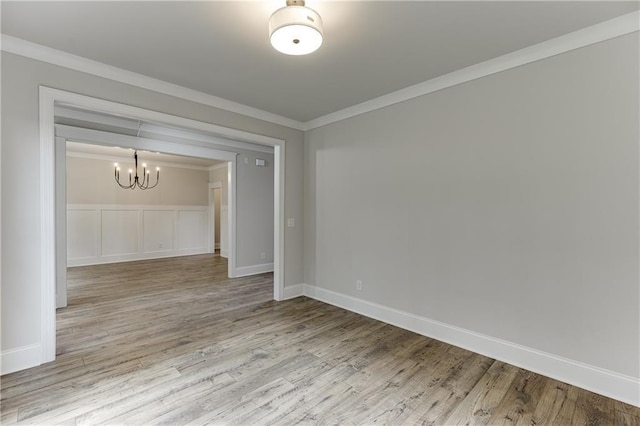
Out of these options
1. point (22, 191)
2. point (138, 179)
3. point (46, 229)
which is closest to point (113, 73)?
point (22, 191)

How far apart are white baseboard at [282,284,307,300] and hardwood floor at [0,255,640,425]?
0.61 metres

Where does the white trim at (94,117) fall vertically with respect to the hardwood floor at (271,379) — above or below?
above

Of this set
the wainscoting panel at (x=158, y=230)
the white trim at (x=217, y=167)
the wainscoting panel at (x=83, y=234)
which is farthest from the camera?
the white trim at (x=217, y=167)

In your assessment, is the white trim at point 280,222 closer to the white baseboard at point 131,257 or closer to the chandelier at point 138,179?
the chandelier at point 138,179

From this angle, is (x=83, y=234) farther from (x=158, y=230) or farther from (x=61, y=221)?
(x=61, y=221)

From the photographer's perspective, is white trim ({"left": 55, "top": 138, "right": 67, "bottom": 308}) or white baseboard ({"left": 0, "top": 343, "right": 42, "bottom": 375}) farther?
white trim ({"left": 55, "top": 138, "right": 67, "bottom": 308})

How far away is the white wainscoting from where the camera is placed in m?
6.77

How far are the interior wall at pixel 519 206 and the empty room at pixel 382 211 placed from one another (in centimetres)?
2

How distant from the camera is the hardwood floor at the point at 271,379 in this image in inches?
73.9

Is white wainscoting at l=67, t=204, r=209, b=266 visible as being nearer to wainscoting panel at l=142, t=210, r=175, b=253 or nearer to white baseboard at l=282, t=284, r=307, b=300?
wainscoting panel at l=142, t=210, r=175, b=253

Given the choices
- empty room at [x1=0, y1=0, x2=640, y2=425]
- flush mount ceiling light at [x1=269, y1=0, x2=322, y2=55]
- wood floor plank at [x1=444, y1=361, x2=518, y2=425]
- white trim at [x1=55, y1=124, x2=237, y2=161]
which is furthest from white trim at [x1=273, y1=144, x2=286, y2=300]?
wood floor plank at [x1=444, y1=361, x2=518, y2=425]

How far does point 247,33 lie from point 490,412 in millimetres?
3193

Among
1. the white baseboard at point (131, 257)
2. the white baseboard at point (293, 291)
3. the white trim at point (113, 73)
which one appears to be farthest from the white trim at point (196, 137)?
the white baseboard at point (131, 257)

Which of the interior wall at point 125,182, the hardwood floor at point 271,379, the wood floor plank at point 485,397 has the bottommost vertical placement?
the wood floor plank at point 485,397
